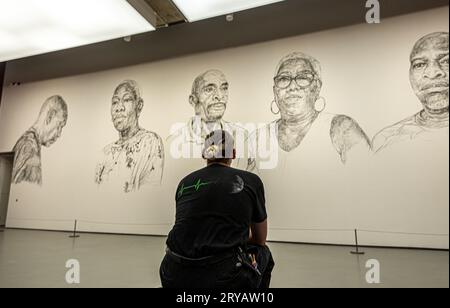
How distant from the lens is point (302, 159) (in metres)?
6.17

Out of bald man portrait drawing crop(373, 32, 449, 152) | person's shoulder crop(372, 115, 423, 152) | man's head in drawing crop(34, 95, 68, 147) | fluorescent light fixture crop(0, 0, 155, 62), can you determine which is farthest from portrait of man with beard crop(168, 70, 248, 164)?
man's head in drawing crop(34, 95, 68, 147)

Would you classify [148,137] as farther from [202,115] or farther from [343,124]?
[343,124]

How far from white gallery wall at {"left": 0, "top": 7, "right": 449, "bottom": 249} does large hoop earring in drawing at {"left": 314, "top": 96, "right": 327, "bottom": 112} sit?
0.15 m

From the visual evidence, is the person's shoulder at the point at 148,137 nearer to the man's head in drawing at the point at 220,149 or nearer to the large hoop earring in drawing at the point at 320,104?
the large hoop earring in drawing at the point at 320,104

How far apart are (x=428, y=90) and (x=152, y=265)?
18.8 feet

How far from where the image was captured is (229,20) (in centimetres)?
624

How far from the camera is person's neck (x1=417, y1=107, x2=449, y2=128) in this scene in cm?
534

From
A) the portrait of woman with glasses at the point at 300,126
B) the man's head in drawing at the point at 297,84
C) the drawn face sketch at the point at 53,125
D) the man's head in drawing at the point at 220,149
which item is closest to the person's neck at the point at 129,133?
the drawn face sketch at the point at 53,125

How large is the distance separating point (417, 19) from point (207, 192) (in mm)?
6400

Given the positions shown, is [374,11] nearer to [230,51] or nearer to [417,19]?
[417,19]

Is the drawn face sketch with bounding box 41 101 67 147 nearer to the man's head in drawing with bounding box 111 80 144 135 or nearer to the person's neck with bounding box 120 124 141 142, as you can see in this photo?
the man's head in drawing with bounding box 111 80 144 135

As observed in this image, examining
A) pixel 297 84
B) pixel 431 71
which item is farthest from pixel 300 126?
pixel 431 71

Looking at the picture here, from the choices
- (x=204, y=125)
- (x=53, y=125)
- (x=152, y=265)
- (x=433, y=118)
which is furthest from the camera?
(x=53, y=125)
